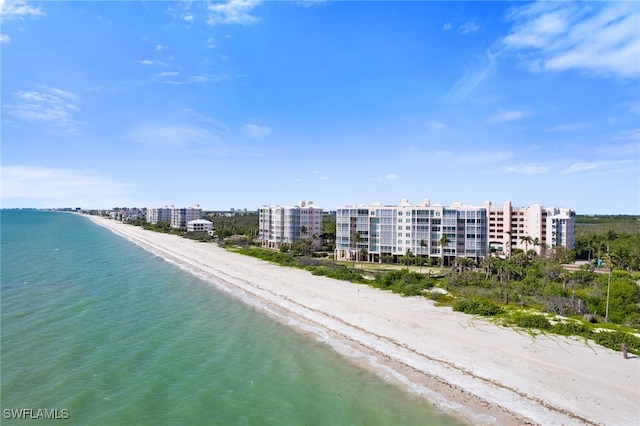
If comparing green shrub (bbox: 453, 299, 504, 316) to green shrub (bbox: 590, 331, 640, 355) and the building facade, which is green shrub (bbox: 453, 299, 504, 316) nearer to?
green shrub (bbox: 590, 331, 640, 355)

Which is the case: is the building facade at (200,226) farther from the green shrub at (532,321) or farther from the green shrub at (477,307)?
the green shrub at (532,321)

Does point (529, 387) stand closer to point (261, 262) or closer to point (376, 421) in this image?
point (376, 421)

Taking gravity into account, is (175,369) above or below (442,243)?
below

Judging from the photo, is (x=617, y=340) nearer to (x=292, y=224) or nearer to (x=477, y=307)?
(x=477, y=307)

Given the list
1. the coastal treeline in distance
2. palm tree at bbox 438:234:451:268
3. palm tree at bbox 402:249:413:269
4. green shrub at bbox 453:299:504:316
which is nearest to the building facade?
the coastal treeline in distance

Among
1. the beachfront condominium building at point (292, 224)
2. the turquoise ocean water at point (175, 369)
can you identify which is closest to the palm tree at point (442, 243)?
the beachfront condominium building at point (292, 224)

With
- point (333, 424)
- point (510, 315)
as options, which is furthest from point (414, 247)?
point (333, 424)
